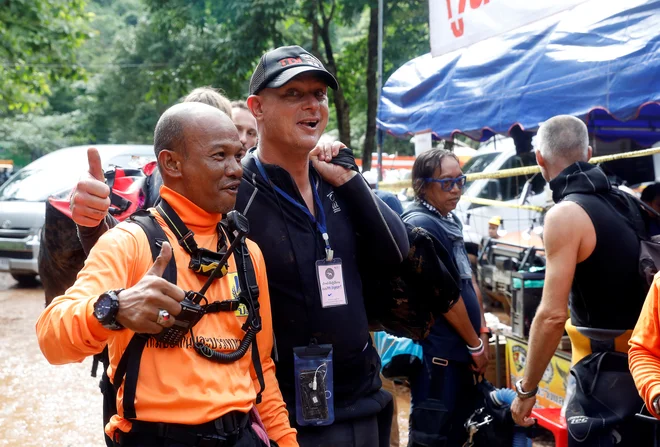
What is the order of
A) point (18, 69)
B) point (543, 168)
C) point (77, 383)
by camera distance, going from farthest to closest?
1. point (18, 69)
2. point (77, 383)
3. point (543, 168)

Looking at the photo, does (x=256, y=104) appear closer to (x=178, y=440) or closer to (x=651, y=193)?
(x=178, y=440)

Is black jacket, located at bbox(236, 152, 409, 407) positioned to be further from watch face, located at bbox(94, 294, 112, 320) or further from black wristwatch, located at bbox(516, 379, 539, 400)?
black wristwatch, located at bbox(516, 379, 539, 400)

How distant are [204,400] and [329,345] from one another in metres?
0.64

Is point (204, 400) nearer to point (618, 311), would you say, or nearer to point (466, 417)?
point (618, 311)

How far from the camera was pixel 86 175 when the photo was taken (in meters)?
2.46

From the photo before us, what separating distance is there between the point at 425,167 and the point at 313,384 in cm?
217

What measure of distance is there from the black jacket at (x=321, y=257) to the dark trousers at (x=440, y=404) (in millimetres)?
1416

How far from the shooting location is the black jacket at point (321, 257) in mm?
2592

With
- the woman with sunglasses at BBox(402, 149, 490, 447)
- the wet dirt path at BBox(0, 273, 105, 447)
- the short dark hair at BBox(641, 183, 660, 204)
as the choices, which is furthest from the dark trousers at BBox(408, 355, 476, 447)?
the wet dirt path at BBox(0, 273, 105, 447)

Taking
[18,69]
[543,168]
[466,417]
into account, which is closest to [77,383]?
[466,417]

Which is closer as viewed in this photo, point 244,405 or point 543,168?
point 244,405

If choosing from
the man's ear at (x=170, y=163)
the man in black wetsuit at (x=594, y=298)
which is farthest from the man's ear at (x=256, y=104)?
the man in black wetsuit at (x=594, y=298)

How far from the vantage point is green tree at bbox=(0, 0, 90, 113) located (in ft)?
47.5

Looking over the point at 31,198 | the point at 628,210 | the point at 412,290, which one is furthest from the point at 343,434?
the point at 31,198
